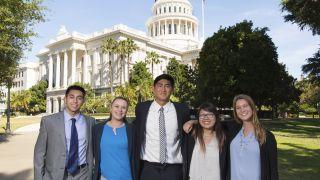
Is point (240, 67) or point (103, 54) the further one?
point (103, 54)

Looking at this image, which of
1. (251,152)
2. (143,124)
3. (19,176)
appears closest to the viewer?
(251,152)

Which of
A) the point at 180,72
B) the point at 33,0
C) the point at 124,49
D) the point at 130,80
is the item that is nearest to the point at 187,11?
the point at 180,72

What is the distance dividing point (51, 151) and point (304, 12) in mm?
19154

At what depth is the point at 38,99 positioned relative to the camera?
96.6 metres

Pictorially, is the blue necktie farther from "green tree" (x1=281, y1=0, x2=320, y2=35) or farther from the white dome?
the white dome

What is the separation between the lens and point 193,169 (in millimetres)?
4961

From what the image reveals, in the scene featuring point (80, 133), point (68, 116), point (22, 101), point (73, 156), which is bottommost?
point (73, 156)

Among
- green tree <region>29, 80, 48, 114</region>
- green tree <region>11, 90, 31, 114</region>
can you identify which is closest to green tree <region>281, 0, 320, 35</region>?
green tree <region>11, 90, 31, 114</region>

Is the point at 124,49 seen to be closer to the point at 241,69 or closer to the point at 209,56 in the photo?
the point at 209,56

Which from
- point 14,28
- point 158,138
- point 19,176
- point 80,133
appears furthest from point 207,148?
point 14,28

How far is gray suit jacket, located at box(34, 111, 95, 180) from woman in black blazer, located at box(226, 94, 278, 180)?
1995 mm

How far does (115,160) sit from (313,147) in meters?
15.7

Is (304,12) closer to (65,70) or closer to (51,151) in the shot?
(51,151)

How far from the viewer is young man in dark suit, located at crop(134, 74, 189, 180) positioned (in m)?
5.11
